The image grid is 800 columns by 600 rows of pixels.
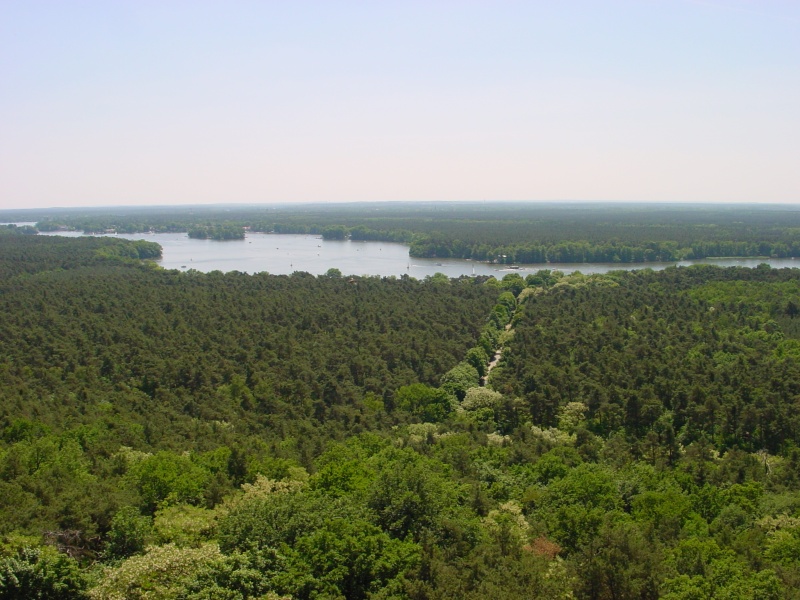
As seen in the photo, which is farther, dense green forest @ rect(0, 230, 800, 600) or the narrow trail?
the narrow trail

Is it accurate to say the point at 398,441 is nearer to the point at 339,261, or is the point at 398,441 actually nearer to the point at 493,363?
the point at 493,363

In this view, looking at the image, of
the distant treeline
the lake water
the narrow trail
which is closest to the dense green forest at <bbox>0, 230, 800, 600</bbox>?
the narrow trail

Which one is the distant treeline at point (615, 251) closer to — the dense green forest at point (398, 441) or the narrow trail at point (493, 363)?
the dense green forest at point (398, 441)

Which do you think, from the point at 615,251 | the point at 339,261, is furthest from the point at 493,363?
the point at 615,251

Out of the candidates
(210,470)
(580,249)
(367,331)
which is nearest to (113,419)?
(210,470)

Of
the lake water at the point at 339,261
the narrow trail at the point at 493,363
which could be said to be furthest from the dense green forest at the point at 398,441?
the lake water at the point at 339,261

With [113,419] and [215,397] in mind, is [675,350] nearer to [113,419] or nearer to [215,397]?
[215,397]

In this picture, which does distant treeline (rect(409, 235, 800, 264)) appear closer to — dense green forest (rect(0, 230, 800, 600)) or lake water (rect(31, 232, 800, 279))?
lake water (rect(31, 232, 800, 279))
